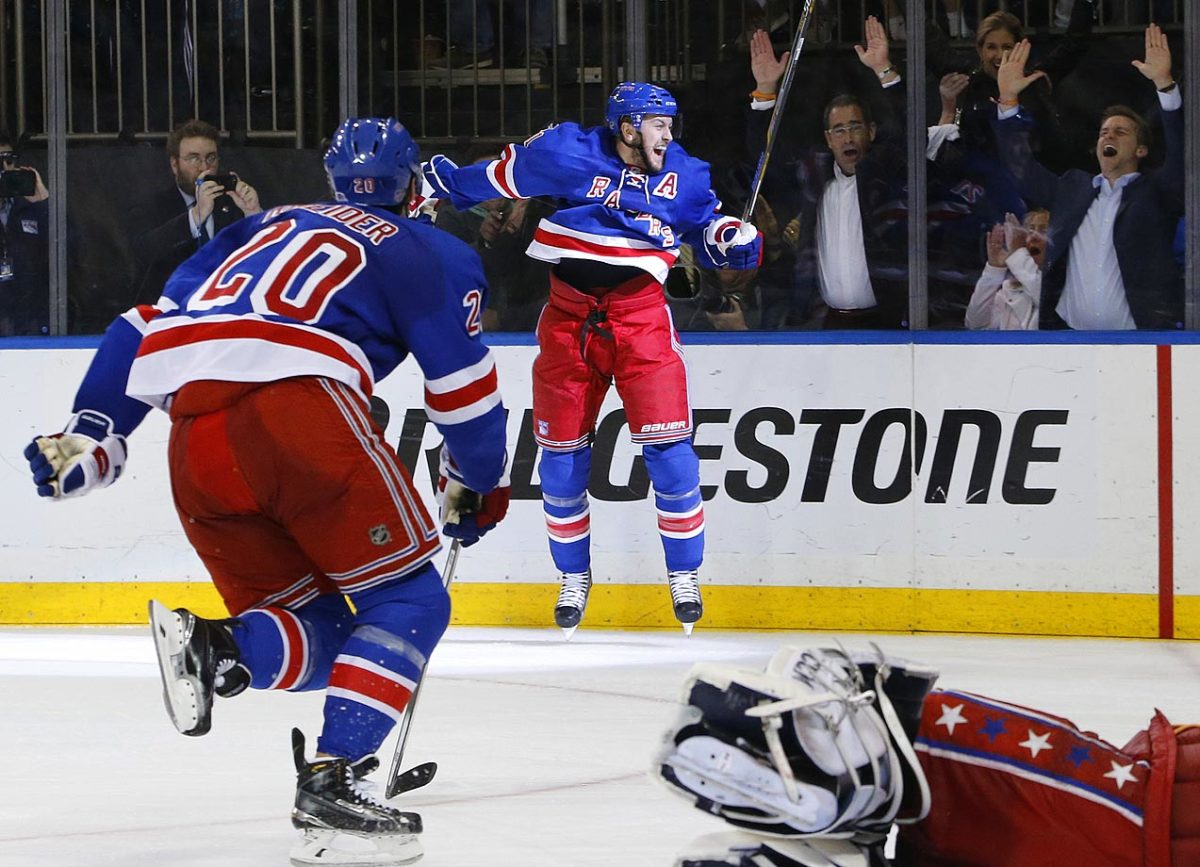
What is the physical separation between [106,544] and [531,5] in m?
2.16

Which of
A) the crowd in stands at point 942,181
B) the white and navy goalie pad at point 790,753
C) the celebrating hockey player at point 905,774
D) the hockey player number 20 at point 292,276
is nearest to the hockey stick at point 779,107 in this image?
the crowd in stands at point 942,181

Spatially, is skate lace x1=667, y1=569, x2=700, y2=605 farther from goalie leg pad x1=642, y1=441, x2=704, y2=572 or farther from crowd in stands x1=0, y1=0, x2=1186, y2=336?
crowd in stands x1=0, y1=0, x2=1186, y2=336

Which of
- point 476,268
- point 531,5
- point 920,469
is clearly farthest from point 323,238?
point 531,5

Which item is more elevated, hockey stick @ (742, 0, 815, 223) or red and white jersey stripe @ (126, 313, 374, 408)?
hockey stick @ (742, 0, 815, 223)

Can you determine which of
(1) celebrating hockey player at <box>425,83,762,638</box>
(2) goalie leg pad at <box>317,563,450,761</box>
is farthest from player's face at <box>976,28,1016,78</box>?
(2) goalie leg pad at <box>317,563,450,761</box>

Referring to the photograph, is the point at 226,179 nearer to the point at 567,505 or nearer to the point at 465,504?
the point at 567,505

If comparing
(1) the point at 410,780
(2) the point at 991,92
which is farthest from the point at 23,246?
(1) the point at 410,780

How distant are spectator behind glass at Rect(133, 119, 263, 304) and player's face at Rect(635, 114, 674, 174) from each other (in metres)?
1.52

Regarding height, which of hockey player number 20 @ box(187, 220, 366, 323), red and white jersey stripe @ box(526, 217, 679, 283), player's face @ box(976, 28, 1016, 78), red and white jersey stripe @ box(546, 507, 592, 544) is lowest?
red and white jersey stripe @ box(546, 507, 592, 544)

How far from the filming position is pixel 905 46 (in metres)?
5.54

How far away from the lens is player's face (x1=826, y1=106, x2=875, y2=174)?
5.59 meters

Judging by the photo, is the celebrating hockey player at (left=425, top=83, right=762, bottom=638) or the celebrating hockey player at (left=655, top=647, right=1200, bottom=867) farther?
the celebrating hockey player at (left=425, top=83, right=762, bottom=638)

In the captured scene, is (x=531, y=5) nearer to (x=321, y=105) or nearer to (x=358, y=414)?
(x=321, y=105)

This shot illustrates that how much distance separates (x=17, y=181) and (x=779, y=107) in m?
2.48
